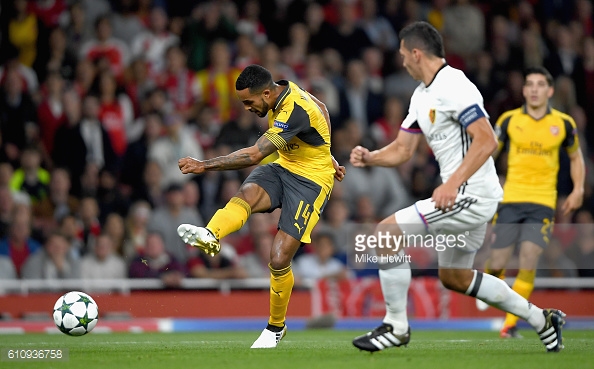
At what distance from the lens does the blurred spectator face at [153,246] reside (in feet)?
43.4

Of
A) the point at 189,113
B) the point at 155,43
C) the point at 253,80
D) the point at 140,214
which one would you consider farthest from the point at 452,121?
the point at 155,43

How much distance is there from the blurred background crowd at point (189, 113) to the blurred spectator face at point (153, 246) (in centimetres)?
2

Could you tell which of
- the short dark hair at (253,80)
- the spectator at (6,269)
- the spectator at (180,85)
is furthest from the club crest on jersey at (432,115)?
the spectator at (180,85)

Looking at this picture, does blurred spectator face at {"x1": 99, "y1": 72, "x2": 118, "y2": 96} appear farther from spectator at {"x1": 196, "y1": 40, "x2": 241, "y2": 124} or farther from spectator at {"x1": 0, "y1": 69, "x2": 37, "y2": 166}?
spectator at {"x1": 196, "y1": 40, "x2": 241, "y2": 124}

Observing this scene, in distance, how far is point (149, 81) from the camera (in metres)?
15.5

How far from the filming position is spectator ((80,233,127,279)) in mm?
13266

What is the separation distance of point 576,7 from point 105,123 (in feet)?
31.2

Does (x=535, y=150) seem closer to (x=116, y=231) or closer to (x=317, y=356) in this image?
(x=317, y=356)

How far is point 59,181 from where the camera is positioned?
45.2ft

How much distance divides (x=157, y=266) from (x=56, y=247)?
4.42ft

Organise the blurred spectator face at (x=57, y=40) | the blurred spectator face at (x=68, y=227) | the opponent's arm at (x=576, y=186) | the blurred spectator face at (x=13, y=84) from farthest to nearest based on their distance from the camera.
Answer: the blurred spectator face at (x=57, y=40) → the blurred spectator face at (x=13, y=84) → the blurred spectator face at (x=68, y=227) → the opponent's arm at (x=576, y=186)

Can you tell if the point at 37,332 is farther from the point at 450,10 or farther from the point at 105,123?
the point at 450,10

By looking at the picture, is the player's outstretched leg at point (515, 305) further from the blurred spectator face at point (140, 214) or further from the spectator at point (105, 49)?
the spectator at point (105, 49)

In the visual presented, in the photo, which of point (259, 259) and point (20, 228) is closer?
point (20, 228)
